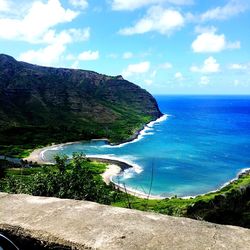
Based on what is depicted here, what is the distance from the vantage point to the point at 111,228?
570 centimetres

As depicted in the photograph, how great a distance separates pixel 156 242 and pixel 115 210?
1.41 metres

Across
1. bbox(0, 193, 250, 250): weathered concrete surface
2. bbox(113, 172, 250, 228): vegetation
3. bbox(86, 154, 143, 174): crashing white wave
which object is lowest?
bbox(86, 154, 143, 174): crashing white wave

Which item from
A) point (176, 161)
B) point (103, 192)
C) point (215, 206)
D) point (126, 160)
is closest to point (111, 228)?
point (103, 192)

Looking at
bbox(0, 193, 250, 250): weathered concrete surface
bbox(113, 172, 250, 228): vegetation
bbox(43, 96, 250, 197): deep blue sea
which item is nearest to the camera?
bbox(0, 193, 250, 250): weathered concrete surface

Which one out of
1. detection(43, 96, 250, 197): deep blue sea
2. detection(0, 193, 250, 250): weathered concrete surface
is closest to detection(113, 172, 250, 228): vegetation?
detection(43, 96, 250, 197): deep blue sea

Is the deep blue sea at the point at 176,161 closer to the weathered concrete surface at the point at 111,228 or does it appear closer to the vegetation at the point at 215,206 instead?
the vegetation at the point at 215,206

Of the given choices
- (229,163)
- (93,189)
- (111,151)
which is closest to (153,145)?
(111,151)

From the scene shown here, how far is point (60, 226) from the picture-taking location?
592 cm

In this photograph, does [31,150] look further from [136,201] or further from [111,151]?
[136,201]

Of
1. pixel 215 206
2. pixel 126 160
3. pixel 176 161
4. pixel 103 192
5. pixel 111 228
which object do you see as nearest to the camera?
pixel 111 228

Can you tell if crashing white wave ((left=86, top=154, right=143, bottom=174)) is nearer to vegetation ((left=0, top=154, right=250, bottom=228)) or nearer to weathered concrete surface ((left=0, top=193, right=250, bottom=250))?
vegetation ((left=0, top=154, right=250, bottom=228))

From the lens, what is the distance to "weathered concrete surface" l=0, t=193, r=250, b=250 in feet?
17.1

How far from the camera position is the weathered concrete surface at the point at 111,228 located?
5.20 metres

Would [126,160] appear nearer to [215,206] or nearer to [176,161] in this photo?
[176,161]
